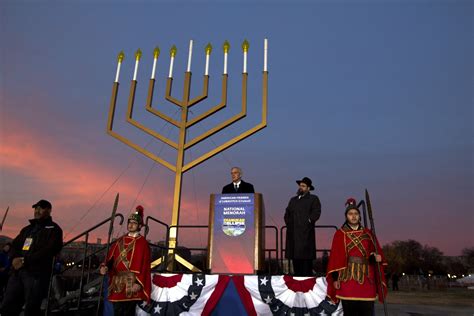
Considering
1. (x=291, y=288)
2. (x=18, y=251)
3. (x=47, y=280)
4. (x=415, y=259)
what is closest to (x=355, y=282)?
(x=291, y=288)

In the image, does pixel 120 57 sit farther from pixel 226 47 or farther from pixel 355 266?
pixel 355 266

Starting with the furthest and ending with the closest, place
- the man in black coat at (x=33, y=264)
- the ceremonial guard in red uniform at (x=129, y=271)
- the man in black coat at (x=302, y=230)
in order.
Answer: the man in black coat at (x=302, y=230), the man in black coat at (x=33, y=264), the ceremonial guard in red uniform at (x=129, y=271)

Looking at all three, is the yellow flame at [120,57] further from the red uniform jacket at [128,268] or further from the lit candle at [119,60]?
the red uniform jacket at [128,268]

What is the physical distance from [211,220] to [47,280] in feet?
6.54

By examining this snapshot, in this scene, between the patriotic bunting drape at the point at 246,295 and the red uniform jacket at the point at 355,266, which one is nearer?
the red uniform jacket at the point at 355,266

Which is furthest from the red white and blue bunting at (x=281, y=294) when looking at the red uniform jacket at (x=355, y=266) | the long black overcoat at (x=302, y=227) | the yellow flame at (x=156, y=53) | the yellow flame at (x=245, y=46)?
the yellow flame at (x=156, y=53)

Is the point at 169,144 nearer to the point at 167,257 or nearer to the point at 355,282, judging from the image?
the point at 167,257

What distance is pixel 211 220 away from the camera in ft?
15.2

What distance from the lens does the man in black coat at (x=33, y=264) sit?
3660 mm

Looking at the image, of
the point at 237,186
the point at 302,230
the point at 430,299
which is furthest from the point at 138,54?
the point at 430,299

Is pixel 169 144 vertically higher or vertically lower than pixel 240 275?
higher

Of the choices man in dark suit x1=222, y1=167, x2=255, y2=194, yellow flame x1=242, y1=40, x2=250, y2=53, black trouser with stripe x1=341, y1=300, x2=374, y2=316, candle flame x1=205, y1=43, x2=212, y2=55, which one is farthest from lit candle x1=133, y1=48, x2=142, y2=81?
black trouser with stripe x1=341, y1=300, x2=374, y2=316

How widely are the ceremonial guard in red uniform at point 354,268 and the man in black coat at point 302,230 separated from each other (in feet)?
3.64

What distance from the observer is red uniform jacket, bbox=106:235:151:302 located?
11.6ft
